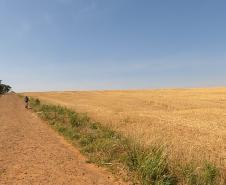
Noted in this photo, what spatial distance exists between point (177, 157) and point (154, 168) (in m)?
1.53

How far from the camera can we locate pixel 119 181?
9031 millimetres

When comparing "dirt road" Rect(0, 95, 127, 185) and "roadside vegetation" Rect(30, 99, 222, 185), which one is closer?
"roadside vegetation" Rect(30, 99, 222, 185)

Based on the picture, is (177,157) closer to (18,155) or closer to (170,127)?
(18,155)

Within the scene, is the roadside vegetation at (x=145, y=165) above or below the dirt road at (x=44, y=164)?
above

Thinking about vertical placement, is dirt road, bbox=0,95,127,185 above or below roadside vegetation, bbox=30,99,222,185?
below

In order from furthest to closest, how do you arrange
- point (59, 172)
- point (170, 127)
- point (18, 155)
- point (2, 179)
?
point (170, 127)
point (18, 155)
point (59, 172)
point (2, 179)

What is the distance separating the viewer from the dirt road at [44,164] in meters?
9.19

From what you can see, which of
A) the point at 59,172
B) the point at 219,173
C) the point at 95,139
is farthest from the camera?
the point at 95,139

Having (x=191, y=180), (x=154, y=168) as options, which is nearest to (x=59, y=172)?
(x=154, y=168)

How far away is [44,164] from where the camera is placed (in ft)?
35.8

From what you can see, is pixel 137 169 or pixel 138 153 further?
pixel 138 153

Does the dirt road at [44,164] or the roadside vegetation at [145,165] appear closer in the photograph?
the roadside vegetation at [145,165]

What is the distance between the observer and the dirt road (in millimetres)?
9188

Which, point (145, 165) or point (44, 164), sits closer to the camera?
point (145, 165)
